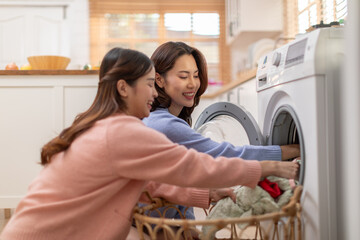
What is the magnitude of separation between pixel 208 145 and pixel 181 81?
282mm

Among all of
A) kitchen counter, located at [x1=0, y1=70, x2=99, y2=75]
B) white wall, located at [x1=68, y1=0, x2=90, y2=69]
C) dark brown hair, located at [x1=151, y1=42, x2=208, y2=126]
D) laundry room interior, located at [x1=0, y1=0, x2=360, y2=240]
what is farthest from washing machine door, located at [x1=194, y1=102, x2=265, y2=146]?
white wall, located at [x1=68, y1=0, x2=90, y2=69]

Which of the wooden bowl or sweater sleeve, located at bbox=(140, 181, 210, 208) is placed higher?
the wooden bowl

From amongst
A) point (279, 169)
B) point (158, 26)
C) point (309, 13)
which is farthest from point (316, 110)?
point (158, 26)

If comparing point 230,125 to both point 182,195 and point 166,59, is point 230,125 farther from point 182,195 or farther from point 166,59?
point 182,195

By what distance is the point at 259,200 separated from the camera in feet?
3.86

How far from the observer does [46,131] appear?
102 inches

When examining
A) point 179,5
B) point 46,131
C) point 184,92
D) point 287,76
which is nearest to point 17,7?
point 179,5

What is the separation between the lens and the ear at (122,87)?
1175 millimetres

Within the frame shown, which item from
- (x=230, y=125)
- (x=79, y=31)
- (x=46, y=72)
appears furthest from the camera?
(x=79, y=31)

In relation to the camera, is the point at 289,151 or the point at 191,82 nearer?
the point at 289,151

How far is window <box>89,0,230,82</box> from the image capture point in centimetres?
529

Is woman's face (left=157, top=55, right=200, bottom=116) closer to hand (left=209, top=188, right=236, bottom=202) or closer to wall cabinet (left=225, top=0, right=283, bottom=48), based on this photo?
hand (left=209, top=188, right=236, bottom=202)

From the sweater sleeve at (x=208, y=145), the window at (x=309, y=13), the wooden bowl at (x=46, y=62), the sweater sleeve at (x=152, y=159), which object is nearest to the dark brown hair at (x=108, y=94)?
the sweater sleeve at (x=152, y=159)

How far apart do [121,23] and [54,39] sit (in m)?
0.85
